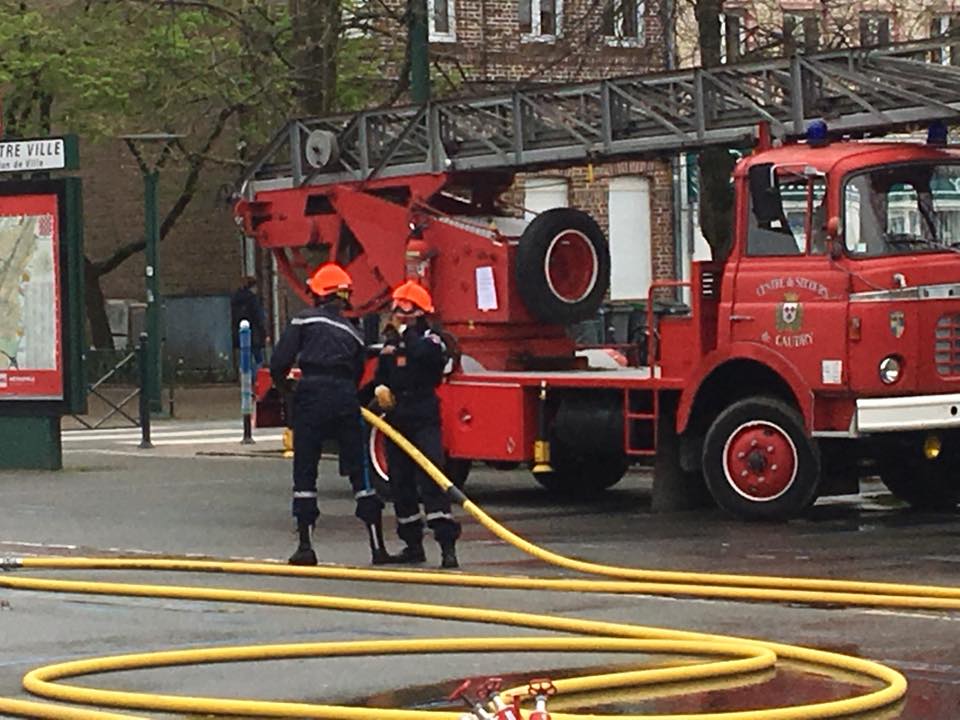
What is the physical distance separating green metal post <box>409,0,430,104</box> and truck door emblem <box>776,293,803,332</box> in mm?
7270

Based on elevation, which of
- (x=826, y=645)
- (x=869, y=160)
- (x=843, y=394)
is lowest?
(x=826, y=645)

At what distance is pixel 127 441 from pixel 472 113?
10246 millimetres

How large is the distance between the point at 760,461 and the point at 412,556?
3200 mm

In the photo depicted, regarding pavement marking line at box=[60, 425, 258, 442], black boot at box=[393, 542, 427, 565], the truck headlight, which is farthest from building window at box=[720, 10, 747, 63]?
black boot at box=[393, 542, 427, 565]

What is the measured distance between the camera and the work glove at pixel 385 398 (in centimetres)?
1442

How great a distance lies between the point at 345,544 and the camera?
1619cm

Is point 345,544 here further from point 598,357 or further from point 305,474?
point 598,357

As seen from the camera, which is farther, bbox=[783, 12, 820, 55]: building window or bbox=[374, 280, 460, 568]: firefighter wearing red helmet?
bbox=[783, 12, 820, 55]: building window

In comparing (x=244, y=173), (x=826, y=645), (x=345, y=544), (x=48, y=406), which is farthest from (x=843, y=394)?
(x=48, y=406)

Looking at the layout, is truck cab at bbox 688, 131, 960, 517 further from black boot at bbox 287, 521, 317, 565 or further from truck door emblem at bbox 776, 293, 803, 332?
black boot at bbox 287, 521, 317, 565

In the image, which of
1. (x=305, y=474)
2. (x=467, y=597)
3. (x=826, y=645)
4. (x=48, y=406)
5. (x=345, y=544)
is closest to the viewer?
(x=826, y=645)

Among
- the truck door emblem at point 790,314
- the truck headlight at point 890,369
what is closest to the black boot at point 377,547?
the truck door emblem at point 790,314

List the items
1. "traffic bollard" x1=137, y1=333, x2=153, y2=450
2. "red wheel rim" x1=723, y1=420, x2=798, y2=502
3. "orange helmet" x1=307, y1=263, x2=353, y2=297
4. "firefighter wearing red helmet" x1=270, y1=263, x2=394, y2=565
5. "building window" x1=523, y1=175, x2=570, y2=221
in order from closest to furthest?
1. "firefighter wearing red helmet" x1=270, y1=263, x2=394, y2=565
2. "orange helmet" x1=307, y1=263, x2=353, y2=297
3. "red wheel rim" x1=723, y1=420, x2=798, y2=502
4. "traffic bollard" x1=137, y1=333, x2=153, y2=450
5. "building window" x1=523, y1=175, x2=570, y2=221

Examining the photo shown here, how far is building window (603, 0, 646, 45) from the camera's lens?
Result: 76.4 ft
